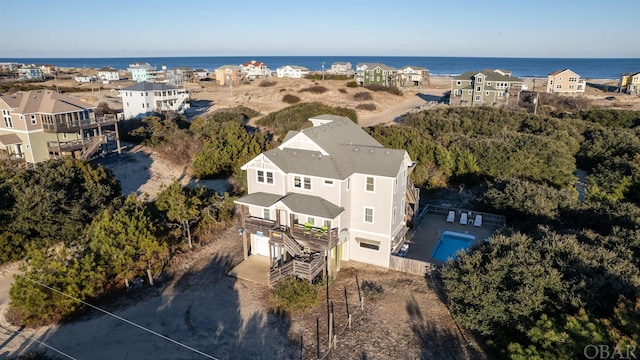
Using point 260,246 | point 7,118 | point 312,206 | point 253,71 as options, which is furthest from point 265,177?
point 253,71

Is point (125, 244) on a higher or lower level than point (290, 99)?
lower

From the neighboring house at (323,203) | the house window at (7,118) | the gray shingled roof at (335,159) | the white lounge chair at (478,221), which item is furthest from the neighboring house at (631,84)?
the house window at (7,118)

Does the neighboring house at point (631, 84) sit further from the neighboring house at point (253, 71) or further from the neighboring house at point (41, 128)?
the neighboring house at point (41, 128)

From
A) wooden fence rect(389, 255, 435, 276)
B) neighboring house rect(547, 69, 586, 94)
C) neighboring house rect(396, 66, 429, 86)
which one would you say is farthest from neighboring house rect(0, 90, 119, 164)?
neighboring house rect(547, 69, 586, 94)

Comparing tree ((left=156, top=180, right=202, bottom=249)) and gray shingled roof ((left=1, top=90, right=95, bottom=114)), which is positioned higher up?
gray shingled roof ((left=1, top=90, right=95, bottom=114))

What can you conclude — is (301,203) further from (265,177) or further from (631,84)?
(631,84)

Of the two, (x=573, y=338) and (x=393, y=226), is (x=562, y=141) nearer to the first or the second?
(x=393, y=226)

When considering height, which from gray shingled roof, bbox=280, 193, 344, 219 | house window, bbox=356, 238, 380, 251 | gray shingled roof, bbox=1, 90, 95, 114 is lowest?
house window, bbox=356, 238, 380, 251

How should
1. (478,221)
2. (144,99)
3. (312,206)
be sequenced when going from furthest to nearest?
(144,99) → (478,221) → (312,206)

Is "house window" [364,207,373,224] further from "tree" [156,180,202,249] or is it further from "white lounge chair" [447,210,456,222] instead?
"tree" [156,180,202,249]
